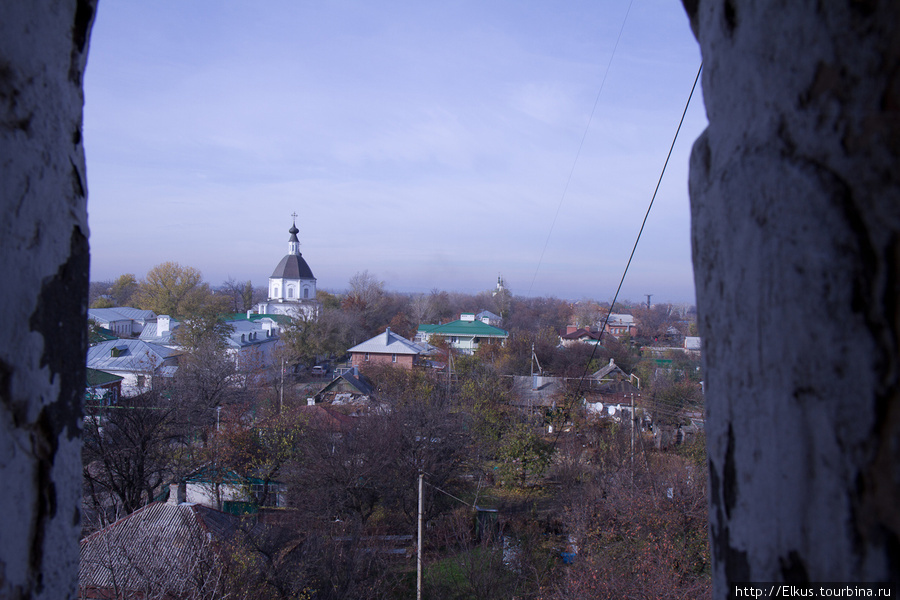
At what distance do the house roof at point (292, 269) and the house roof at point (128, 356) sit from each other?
19.2m

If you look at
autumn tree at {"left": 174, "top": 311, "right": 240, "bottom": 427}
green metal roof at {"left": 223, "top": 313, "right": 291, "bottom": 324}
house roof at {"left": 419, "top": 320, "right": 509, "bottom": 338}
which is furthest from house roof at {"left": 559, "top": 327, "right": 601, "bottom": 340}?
autumn tree at {"left": 174, "top": 311, "right": 240, "bottom": 427}

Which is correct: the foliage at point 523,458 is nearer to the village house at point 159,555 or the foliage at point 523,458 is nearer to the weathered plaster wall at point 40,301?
the village house at point 159,555

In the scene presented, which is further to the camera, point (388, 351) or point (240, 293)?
point (240, 293)

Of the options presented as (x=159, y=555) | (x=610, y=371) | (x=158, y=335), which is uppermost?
(x=158, y=335)

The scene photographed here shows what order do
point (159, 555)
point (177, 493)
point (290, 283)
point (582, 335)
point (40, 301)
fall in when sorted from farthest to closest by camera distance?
1. point (290, 283)
2. point (582, 335)
3. point (177, 493)
4. point (159, 555)
5. point (40, 301)

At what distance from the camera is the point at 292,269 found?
45.2 meters

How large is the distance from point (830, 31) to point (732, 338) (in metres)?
0.21

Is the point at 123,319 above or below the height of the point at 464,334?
above

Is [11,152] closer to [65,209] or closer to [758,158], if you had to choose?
[65,209]

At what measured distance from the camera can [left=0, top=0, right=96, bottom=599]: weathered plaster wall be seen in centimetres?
45

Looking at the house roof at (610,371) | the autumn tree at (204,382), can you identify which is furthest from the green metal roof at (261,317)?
the house roof at (610,371)

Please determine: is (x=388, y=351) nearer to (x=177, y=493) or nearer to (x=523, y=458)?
(x=523, y=458)

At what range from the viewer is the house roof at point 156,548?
646cm

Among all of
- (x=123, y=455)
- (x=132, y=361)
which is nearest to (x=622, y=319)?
(x=132, y=361)
